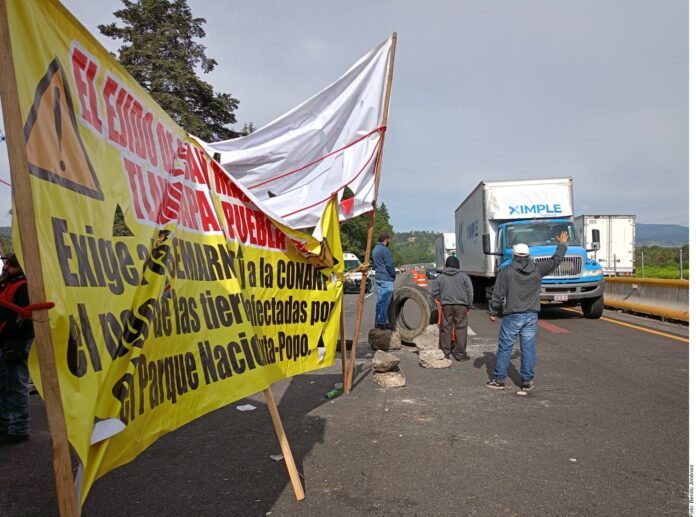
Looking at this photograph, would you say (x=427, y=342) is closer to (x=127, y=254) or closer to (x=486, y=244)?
(x=486, y=244)

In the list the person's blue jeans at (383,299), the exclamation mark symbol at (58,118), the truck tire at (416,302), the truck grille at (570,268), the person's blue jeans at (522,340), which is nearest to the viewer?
the exclamation mark symbol at (58,118)

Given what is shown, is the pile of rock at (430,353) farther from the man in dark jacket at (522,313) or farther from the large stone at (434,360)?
the man in dark jacket at (522,313)

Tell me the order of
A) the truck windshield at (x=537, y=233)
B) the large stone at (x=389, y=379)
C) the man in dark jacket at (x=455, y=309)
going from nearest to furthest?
the large stone at (x=389, y=379), the man in dark jacket at (x=455, y=309), the truck windshield at (x=537, y=233)

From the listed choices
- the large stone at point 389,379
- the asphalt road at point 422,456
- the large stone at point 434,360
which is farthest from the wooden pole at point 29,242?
the large stone at point 434,360

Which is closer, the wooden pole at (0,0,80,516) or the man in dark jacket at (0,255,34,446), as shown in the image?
the wooden pole at (0,0,80,516)

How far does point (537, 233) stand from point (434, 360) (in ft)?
26.7

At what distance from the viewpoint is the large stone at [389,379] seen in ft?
21.0

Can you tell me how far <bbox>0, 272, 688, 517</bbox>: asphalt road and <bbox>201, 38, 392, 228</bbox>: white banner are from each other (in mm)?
2273

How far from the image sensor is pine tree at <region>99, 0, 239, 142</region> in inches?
1086

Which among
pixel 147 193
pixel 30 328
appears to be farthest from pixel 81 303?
pixel 30 328

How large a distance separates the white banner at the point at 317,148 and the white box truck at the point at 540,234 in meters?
8.80

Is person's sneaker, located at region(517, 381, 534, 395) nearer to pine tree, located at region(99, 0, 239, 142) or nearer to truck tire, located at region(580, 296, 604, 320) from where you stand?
truck tire, located at region(580, 296, 604, 320)

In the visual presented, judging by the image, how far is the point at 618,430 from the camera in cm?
463

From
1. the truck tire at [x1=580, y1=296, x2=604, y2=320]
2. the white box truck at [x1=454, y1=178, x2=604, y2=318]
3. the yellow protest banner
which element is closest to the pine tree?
the white box truck at [x1=454, y1=178, x2=604, y2=318]
